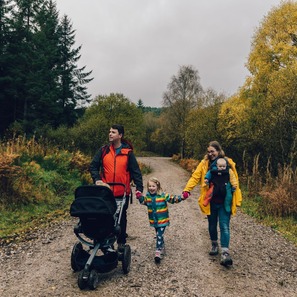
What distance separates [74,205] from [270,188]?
7.89m

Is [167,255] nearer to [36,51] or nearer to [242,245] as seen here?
[242,245]

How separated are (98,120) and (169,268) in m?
16.3

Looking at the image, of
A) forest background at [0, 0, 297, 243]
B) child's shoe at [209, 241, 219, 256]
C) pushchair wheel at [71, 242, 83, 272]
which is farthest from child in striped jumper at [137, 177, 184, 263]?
forest background at [0, 0, 297, 243]

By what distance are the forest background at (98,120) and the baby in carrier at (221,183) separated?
3369 mm

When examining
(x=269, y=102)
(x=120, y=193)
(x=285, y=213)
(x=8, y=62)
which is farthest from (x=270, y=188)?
(x=8, y=62)

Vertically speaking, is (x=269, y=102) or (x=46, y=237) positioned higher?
(x=269, y=102)

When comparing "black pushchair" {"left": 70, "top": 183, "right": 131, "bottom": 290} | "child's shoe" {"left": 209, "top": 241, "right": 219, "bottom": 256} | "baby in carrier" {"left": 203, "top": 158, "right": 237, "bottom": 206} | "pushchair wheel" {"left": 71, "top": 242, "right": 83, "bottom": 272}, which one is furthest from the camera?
"child's shoe" {"left": 209, "top": 241, "right": 219, "bottom": 256}

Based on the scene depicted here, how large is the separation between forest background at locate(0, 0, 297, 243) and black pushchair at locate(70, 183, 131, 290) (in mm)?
3041

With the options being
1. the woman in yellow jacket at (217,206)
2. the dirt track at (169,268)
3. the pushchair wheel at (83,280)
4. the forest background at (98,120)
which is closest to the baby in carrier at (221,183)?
the woman in yellow jacket at (217,206)

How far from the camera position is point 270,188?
10312 mm

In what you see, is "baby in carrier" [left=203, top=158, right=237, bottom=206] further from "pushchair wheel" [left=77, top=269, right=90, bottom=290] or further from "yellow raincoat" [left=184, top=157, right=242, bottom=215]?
"pushchair wheel" [left=77, top=269, right=90, bottom=290]

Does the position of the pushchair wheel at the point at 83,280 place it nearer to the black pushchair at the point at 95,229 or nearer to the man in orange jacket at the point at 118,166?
the black pushchair at the point at 95,229

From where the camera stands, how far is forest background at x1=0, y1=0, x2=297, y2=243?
923cm

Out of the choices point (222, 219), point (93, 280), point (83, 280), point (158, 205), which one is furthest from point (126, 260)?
point (222, 219)
